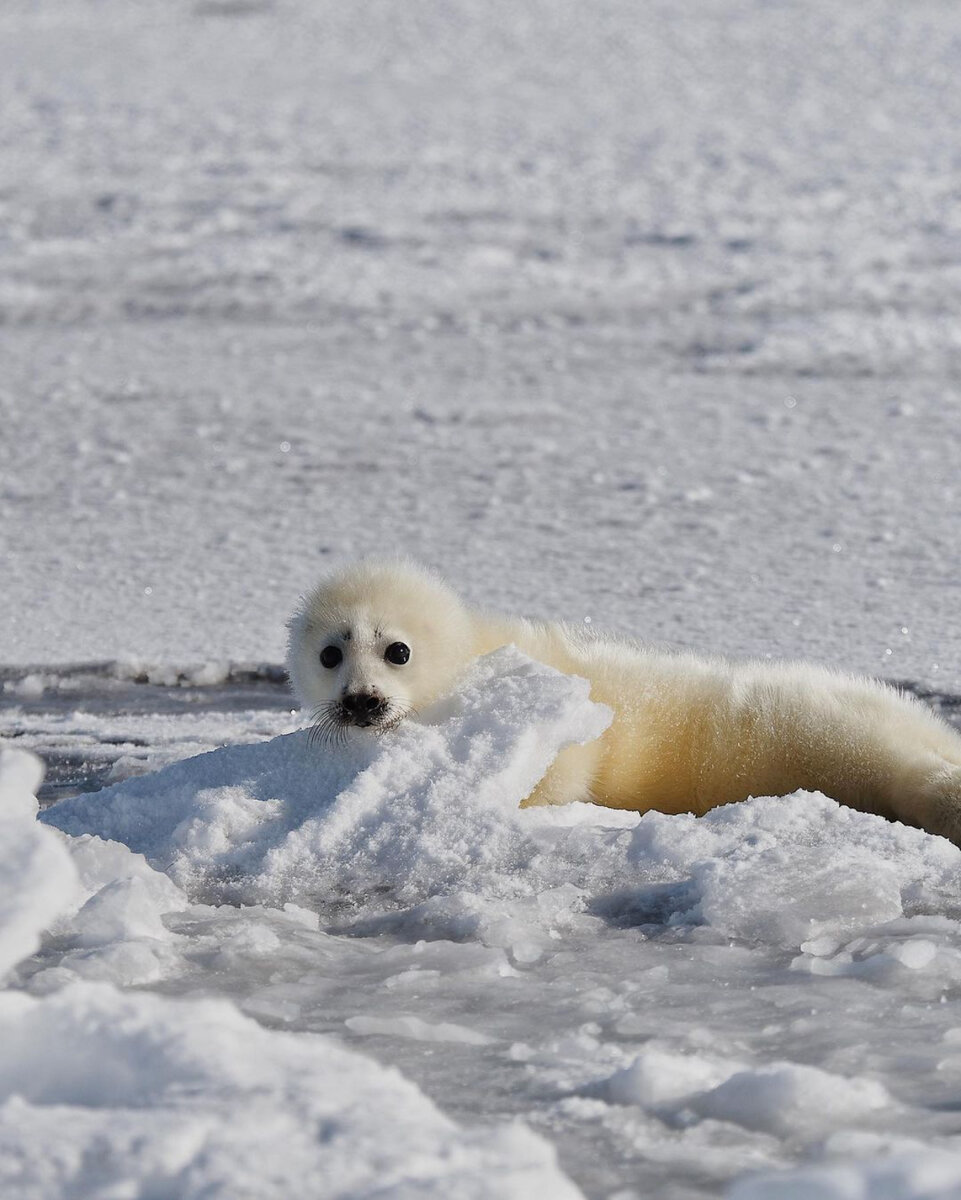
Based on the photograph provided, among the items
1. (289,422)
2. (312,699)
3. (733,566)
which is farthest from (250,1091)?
(289,422)

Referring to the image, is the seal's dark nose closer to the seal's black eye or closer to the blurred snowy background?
the seal's black eye

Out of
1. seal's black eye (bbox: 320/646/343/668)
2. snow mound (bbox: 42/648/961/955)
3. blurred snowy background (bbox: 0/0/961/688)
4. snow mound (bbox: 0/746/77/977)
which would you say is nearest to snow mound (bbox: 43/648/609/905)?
snow mound (bbox: 42/648/961/955)

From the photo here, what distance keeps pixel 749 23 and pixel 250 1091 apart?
10.6m

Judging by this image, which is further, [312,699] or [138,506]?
[138,506]

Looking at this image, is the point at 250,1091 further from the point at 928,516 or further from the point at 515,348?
the point at 515,348

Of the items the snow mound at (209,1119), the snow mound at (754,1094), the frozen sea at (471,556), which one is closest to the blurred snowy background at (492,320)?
the frozen sea at (471,556)

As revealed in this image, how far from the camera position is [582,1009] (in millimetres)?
2127

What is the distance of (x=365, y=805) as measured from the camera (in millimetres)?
2660

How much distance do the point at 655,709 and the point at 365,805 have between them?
0.53 m

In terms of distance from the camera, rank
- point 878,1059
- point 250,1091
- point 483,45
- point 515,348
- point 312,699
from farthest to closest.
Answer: point 483,45, point 515,348, point 312,699, point 878,1059, point 250,1091

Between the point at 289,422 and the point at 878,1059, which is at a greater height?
the point at 289,422

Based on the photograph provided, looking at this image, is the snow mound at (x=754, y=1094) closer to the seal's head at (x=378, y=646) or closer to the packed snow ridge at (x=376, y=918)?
the packed snow ridge at (x=376, y=918)

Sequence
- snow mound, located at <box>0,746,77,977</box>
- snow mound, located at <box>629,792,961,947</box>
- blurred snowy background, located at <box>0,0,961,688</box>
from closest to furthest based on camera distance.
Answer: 1. snow mound, located at <box>0,746,77,977</box>
2. snow mound, located at <box>629,792,961,947</box>
3. blurred snowy background, located at <box>0,0,961,688</box>

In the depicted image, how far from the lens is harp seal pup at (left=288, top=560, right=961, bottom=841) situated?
109 inches
